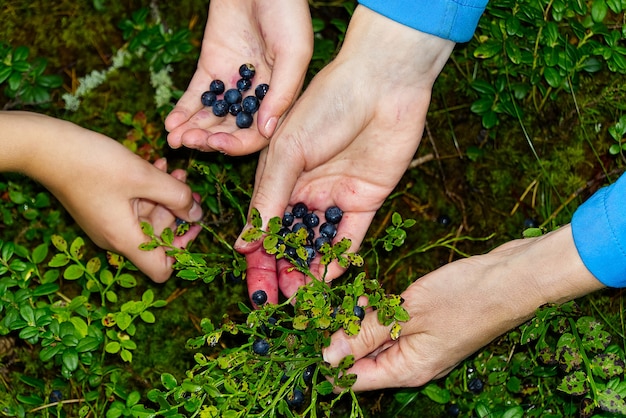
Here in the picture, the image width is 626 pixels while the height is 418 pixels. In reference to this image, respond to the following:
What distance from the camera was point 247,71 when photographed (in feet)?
11.3

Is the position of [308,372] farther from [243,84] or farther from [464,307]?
[243,84]

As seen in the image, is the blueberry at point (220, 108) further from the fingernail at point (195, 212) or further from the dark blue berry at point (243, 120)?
the fingernail at point (195, 212)

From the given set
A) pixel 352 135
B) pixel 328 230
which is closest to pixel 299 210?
pixel 328 230

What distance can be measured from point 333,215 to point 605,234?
3.86 ft

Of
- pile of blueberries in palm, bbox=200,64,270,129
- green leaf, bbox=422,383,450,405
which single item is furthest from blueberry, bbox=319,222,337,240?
green leaf, bbox=422,383,450,405

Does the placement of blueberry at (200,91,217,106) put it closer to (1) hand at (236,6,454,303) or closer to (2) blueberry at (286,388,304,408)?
(1) hand at (236,6,454,303)

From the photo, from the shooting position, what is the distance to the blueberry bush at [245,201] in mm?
3309

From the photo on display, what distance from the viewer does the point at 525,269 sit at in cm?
292

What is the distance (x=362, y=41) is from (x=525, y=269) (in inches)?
48.7

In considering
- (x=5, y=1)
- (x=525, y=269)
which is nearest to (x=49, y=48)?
(x=5, y=1)

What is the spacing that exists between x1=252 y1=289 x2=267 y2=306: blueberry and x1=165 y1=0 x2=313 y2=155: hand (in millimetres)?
629

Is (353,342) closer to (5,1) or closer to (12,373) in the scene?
(12,373)

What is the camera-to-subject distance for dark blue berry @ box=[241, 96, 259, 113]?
3.40 m

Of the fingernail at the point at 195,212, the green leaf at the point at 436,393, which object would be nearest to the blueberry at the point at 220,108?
the fingernail at the point at 195,212
